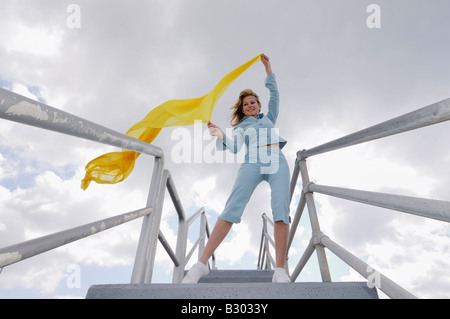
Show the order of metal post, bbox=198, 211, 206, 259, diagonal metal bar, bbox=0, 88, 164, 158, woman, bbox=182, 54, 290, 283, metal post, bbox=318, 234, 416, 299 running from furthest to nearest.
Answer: metal post, bbox=198, 211, 206, 259 → woman, bbox=182, 54, 290, 283 → metal post, bbox=318, 234, 416, 299 → diagonal metal bar, bbox=0, 88, 164, 158

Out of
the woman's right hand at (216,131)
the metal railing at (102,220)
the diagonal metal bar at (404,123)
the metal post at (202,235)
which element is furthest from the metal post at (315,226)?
the metal post at (202,235)

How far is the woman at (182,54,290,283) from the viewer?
1.41 metres

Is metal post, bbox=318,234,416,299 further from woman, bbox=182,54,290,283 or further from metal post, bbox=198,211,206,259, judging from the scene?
metal post, bbox=198,211,206,259

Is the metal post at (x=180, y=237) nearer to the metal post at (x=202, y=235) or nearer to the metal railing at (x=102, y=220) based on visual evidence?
the metal railing at (x=102, y=220)

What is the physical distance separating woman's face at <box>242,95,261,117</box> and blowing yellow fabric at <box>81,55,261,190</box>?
0.67 ft

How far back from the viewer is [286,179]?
60.4 inches

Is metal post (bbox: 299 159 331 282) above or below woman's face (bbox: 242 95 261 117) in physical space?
below

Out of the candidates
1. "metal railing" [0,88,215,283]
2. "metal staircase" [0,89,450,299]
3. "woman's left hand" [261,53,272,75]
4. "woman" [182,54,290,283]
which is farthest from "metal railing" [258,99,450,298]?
"metal railing" [0,88,215,283]

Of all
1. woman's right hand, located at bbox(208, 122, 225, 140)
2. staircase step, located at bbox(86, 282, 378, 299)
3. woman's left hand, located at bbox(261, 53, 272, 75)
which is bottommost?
staircase step, located at bbox(86, 282, 378, 299)

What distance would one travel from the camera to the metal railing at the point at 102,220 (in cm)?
52

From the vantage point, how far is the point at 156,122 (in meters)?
1.71
